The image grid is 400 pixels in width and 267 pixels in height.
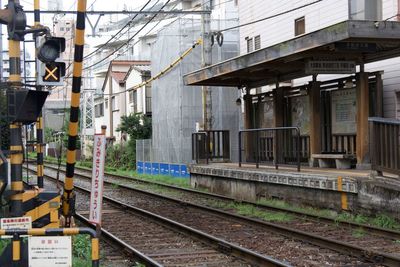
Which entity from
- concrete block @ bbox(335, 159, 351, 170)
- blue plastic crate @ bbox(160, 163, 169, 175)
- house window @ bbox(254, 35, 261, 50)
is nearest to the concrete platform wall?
concrete block @ bbox(335, 159, 351, 170)

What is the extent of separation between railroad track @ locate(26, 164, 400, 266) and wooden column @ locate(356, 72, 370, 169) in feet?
12.5

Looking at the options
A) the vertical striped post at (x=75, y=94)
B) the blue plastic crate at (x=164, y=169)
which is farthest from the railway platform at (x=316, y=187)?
the blue plastic crate at (x=164, y=169)

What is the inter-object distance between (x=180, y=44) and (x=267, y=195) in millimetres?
17182

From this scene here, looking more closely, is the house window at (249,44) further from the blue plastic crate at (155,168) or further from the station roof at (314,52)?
the blue plastic crate at (155,168)

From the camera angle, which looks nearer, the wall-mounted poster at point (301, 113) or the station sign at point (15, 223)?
the station sign at point (15, 223)

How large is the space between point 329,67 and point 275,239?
19.7 feet

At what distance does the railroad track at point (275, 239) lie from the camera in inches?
333

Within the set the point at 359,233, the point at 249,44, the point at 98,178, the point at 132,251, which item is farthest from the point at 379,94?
the point at 249,44

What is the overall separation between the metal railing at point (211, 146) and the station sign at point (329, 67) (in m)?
6.55

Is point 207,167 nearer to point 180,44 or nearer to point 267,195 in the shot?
point 267,195

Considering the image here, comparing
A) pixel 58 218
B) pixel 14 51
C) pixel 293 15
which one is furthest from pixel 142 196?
pixel 14 51

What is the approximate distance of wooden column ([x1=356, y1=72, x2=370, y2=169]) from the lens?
14326mm

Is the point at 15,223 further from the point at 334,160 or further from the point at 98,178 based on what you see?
the point at 334,160

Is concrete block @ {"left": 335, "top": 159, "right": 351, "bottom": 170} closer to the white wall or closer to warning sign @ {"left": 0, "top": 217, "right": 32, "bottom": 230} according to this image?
the white wall
